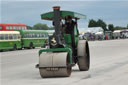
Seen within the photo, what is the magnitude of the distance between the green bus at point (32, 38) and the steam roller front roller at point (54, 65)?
31108 mm

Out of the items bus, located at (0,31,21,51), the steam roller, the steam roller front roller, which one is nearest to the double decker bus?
bus, located at (0,31,21,51)

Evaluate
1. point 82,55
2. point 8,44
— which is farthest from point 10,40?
point 82,55

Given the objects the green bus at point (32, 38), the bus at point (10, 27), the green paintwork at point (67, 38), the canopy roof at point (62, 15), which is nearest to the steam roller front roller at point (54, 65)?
the canopy roof at point (62, 15)

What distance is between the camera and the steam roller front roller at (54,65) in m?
11.6

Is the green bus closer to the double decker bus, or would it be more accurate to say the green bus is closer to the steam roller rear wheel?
the double decker bus

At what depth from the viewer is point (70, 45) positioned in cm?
1387

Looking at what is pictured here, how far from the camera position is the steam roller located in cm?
1171

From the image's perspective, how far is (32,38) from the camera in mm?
45688

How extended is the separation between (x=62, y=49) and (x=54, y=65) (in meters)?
0.77

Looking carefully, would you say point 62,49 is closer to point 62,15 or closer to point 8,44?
point 62,15

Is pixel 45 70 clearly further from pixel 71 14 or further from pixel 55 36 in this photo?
pixel 71 14

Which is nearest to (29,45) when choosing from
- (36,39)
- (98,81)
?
(36,39)

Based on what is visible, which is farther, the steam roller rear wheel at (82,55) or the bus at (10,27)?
the bus at (10,27)

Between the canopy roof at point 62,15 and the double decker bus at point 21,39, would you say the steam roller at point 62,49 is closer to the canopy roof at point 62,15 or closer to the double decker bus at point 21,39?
the canopy roof at point 62,15
